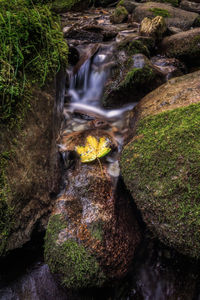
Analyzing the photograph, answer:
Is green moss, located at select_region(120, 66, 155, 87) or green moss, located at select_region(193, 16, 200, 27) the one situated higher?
green moss, located at select_region(193, 16, 200, 27)

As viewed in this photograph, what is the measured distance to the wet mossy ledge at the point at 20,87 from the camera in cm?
184

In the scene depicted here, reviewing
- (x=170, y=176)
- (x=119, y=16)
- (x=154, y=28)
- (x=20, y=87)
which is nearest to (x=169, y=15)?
(x=119, y=16)

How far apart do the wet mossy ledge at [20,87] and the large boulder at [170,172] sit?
42.9 inches

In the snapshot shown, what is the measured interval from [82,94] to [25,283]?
3594 millimetres

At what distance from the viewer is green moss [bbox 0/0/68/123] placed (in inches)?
72.0

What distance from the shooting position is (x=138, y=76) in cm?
375

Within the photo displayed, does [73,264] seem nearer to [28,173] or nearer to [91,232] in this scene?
[91,232]

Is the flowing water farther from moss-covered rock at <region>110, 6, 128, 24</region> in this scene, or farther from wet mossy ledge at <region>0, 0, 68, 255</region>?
moss-covered rock at <region>110, 6, 128, 24</region>

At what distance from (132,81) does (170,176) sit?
244cm

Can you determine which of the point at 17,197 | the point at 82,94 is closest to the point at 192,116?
the point at 17,197

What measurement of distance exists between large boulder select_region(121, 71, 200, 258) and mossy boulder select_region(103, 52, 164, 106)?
1.46m

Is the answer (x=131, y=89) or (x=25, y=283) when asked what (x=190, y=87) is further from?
(x=25, y=283)

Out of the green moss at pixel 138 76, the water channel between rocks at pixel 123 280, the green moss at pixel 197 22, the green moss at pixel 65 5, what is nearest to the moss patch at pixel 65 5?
the green moss at pixel 65 5

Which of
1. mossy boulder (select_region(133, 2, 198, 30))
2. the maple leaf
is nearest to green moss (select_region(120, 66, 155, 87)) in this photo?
the maple leaf
